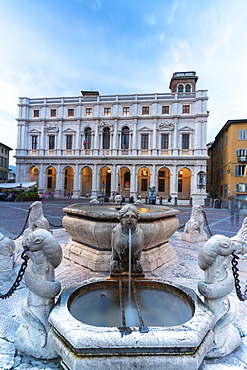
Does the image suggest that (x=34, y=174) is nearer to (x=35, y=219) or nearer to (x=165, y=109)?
(x=165, y=109)

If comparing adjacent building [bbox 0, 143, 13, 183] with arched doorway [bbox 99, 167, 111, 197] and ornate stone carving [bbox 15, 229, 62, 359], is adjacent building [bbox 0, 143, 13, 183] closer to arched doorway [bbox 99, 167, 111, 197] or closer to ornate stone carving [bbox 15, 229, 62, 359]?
arched doorway [bbox 99, 167, 111, 197]

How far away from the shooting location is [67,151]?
99.6 ft

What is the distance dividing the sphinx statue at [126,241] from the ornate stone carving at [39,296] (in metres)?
0.93

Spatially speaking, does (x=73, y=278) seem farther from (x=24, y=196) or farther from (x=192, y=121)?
(x=192, y=121)

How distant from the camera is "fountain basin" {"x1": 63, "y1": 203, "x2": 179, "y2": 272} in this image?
3.50m

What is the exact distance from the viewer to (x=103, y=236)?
3527mm

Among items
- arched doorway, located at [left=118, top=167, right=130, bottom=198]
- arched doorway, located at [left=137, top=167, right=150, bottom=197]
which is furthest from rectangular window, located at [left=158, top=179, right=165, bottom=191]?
arched doorway, located at [left=118, top=167, right=130, bottom=198]

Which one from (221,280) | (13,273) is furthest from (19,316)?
(221,280)

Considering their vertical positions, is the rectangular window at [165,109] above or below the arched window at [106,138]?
above

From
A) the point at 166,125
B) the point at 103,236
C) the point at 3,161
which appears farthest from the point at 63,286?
the point at 3,161

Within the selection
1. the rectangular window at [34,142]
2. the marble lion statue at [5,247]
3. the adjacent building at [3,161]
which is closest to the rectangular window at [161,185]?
the rectangular window at [34,142]

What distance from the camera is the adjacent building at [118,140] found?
27500 millimetres

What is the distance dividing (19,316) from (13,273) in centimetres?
138

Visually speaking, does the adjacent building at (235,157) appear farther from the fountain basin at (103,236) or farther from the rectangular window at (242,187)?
the fountain basin at (103,236)
